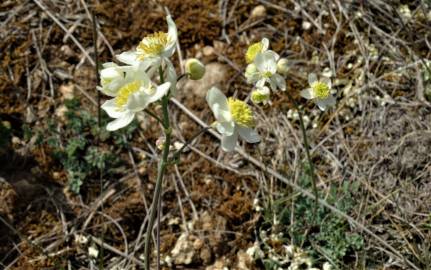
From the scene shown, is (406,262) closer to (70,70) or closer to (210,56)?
(210,56)

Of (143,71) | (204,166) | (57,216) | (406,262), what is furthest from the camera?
(204,166)

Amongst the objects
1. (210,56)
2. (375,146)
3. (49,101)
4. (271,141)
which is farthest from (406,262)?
(49,101)

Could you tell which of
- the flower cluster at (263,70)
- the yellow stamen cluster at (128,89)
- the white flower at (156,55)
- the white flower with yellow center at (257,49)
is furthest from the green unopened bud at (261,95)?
the yellow stamen cluster at (128,89)

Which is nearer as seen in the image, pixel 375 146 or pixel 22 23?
pixel 375 146

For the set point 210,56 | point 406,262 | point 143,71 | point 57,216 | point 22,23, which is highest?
point 143,71

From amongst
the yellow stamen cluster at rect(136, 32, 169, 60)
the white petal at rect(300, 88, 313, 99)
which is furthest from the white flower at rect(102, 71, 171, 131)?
the white petal at rect(300, 88, 313, 99)
